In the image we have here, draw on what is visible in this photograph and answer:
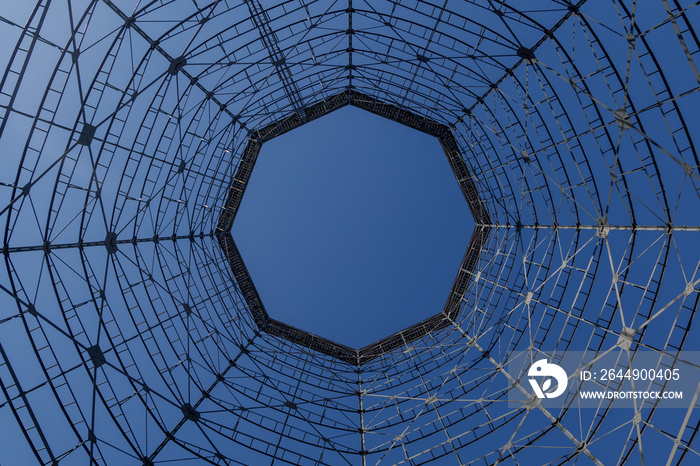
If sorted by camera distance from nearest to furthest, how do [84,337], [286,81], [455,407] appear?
[84,337], [455,407], [286,81]

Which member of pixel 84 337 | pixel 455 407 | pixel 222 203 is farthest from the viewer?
pixel 222 203

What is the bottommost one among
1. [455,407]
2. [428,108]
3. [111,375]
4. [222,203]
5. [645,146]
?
[455,407]

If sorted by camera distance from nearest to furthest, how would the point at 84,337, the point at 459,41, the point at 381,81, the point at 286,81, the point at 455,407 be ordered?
1. the point at 84,337
2. the point at 459,41
3. the point at 455,407
4. the point at 286,81
5. the point at 381,81

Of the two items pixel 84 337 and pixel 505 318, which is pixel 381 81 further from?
pixel 84 337

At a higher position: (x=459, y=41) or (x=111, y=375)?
(x=459, y=41)

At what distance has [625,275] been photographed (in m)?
23.3

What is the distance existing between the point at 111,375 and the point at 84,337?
2.38m

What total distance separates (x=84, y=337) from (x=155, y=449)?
6.62m

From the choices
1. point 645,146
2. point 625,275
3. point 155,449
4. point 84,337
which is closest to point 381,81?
point 645,146

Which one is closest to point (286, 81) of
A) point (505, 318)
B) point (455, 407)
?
point (505, 318)

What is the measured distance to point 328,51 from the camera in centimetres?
2888

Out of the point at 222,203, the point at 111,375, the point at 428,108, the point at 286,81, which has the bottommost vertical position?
the point at 111,375

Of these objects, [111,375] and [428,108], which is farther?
[428,108]

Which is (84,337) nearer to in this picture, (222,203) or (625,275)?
(222,203)
